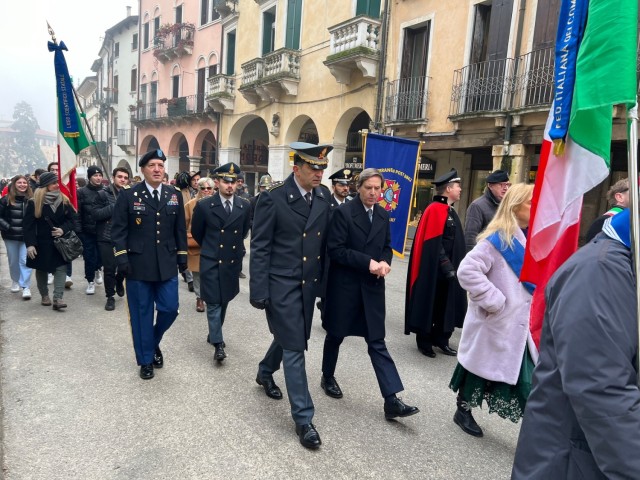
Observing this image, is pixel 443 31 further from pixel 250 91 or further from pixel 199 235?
pixel 199 235

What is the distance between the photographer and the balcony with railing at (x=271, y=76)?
16.6 meters

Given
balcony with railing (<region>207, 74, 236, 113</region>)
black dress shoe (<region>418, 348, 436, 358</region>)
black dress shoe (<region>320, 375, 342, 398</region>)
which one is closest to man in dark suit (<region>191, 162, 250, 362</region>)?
black dress shoe (<region>320, 375, 342, 398</region>)

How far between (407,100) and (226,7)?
1192cm

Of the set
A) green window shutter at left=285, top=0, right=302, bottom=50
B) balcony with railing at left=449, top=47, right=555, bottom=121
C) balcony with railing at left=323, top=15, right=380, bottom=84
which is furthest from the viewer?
green window shutter at left=285, top=0, right=302, bottom=50

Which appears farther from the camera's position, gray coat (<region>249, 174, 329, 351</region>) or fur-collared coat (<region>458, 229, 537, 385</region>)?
gray coat (<region>249, 174, 329, 351</region>)

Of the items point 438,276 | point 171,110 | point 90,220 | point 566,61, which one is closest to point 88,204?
point 90,220

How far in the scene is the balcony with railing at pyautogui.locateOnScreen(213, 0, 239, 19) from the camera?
66.8ft

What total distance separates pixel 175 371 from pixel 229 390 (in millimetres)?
670

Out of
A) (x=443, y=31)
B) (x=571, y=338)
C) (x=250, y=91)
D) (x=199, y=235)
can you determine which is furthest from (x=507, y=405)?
(x=250, y=91)

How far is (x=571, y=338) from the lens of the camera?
133 cm

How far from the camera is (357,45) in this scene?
44.4ft

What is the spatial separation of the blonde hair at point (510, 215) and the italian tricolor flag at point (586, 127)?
85 cm

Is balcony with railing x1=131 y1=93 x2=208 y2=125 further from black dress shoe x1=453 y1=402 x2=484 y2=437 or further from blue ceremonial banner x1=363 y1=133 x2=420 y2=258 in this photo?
black dress shoe x1=453 y1=402 x2=484 y2=437

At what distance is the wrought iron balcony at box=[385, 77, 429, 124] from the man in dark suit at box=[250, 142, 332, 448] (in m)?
10.1
